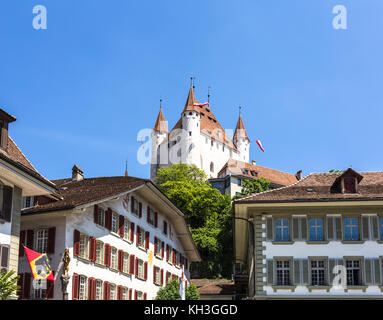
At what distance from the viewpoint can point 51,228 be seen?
34438 mm

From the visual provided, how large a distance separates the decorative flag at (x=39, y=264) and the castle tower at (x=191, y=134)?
346ft

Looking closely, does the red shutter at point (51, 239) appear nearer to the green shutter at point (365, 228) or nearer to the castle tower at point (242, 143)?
the green shutter at point (365, 228)

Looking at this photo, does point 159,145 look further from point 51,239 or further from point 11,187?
point 11,187

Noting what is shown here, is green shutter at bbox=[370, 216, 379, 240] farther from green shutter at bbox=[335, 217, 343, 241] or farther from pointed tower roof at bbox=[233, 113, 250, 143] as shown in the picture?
pointed tower roof at bbox=[233, 113, 250, 143]

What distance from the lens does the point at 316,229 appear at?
121ft

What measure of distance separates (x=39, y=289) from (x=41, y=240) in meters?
2.80

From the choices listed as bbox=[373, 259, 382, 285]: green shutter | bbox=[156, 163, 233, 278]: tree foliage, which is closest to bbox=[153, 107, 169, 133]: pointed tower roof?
bbox=[156, 163, 233, 278]: tree foliage

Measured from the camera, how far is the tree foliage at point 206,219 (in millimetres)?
85312

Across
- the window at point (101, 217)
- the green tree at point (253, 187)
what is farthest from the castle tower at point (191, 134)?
the window at point (101, 217)

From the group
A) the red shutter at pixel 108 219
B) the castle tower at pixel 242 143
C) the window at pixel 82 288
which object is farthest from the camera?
the castle tower at pixel 242 143

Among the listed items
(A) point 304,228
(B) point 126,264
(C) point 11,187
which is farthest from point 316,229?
(C) point 11,187
